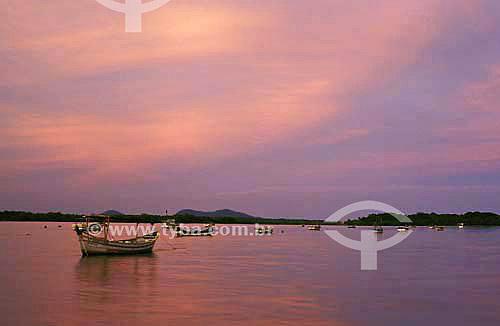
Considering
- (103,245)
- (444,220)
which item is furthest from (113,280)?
(444,220)

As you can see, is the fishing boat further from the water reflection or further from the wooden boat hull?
the water reflection

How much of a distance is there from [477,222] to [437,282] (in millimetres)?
165009

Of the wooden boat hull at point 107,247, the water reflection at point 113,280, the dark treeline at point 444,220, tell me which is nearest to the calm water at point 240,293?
the water reflection at point 113,280

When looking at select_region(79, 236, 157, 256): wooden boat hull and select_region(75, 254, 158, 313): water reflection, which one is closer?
select_region(75, 254, 158, 313): water reflection

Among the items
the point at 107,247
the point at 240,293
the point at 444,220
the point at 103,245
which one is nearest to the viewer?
the point at 240,293

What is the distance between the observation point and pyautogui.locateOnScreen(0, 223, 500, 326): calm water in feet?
51.9

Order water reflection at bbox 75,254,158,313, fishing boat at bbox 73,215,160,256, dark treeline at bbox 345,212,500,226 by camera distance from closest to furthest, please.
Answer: water reflection at bbox 75,254,158,313 → fishing boat at bbox 73,215,160,256 → dark treeline at bbox 345,212,500,226

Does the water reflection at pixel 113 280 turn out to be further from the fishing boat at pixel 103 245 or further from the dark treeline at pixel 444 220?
the dark treeline at pixel 444 220

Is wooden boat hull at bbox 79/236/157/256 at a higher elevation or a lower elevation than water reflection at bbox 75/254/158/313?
higher

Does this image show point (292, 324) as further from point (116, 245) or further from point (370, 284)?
point (116, 245)

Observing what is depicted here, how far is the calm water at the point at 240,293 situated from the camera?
15.8 meters

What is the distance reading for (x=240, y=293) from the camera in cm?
2036

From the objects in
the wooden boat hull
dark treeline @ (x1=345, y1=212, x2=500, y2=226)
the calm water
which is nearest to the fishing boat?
the wooden boat hull

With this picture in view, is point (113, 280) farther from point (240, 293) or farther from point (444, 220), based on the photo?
point (444, 220)
